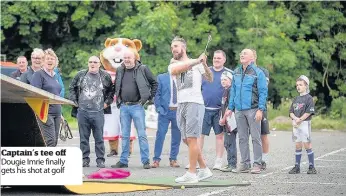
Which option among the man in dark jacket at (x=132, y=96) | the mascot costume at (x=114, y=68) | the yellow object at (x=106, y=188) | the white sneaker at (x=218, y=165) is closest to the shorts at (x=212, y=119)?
the white sneaker at (x=218, y=165)

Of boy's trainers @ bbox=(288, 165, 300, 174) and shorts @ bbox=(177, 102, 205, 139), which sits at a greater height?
shorts @ bbox=(177, 102, 205, 139)

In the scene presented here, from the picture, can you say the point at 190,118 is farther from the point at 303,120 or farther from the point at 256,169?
the point at 303,120

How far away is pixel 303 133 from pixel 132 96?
294 centimetres

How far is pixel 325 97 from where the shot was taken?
143ft

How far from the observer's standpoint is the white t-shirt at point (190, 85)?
14.5m

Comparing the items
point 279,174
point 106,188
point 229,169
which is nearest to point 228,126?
point 229,169

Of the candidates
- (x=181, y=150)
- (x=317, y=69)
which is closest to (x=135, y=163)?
(x=181, y=150)

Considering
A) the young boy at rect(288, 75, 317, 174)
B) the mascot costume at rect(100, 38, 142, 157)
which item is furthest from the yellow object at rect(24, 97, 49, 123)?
the mascot costume at rect(100, 38, 142, 157)

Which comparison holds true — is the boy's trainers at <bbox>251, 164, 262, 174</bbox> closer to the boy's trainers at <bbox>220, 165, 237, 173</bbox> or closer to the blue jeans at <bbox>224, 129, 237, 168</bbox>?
the boy's trainers at <bbox>220, 165, 237, 173</bbox>

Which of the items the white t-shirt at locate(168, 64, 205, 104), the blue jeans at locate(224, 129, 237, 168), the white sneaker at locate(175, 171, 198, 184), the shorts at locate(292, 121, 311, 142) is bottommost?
the white sneaker at locate(175, 171, 198, 184)

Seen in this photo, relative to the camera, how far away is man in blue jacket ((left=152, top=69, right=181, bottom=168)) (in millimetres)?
17797

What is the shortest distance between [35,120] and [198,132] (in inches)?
86.3

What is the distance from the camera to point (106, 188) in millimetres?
13672

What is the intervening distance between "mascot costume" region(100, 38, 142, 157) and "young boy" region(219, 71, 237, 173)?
347 centimetres
